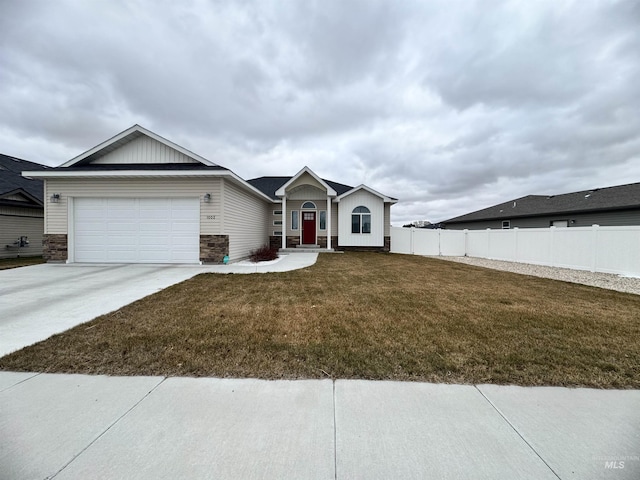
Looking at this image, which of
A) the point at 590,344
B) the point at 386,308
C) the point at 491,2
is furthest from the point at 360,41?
the point at 590,344

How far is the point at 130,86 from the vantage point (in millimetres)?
12531

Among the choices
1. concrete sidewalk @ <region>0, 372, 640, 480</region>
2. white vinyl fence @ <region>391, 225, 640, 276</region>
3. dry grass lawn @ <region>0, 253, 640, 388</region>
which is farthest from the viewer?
white vinyl fence @ <region>391, 225, 640, 276</region>

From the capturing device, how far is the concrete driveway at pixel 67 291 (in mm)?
3982

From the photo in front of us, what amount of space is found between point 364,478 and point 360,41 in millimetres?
13007

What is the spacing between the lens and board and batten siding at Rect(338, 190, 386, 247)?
17.1m

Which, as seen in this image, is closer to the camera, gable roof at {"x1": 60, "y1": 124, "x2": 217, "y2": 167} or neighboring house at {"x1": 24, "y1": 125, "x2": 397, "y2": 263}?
neighboring house at {"x1": 24, "y1": 125, "x2": 397, "y2": 263}

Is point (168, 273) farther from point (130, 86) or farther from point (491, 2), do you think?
point (491, 2)

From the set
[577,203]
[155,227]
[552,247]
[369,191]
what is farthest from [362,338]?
[577,203]

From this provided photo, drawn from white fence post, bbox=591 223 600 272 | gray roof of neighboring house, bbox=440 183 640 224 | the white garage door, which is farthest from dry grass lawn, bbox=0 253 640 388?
gray roof of neighboring house, bbox=440 183 640 224

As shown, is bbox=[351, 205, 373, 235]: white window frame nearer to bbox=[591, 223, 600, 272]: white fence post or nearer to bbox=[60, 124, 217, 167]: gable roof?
bbox=[60, 124, 217, 167]: gable roof

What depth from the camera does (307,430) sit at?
1980 millimetres

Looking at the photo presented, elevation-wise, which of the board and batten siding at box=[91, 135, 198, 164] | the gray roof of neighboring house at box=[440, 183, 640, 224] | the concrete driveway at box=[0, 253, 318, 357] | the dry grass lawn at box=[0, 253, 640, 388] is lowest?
the dry grass lawn at box=[0, 253, 640, 388]

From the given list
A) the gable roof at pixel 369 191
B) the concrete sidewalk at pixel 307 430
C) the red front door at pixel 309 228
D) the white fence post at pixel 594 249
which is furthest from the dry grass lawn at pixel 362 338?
the red front door at pixel 309 228

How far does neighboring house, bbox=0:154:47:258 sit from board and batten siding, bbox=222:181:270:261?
12.2 m
